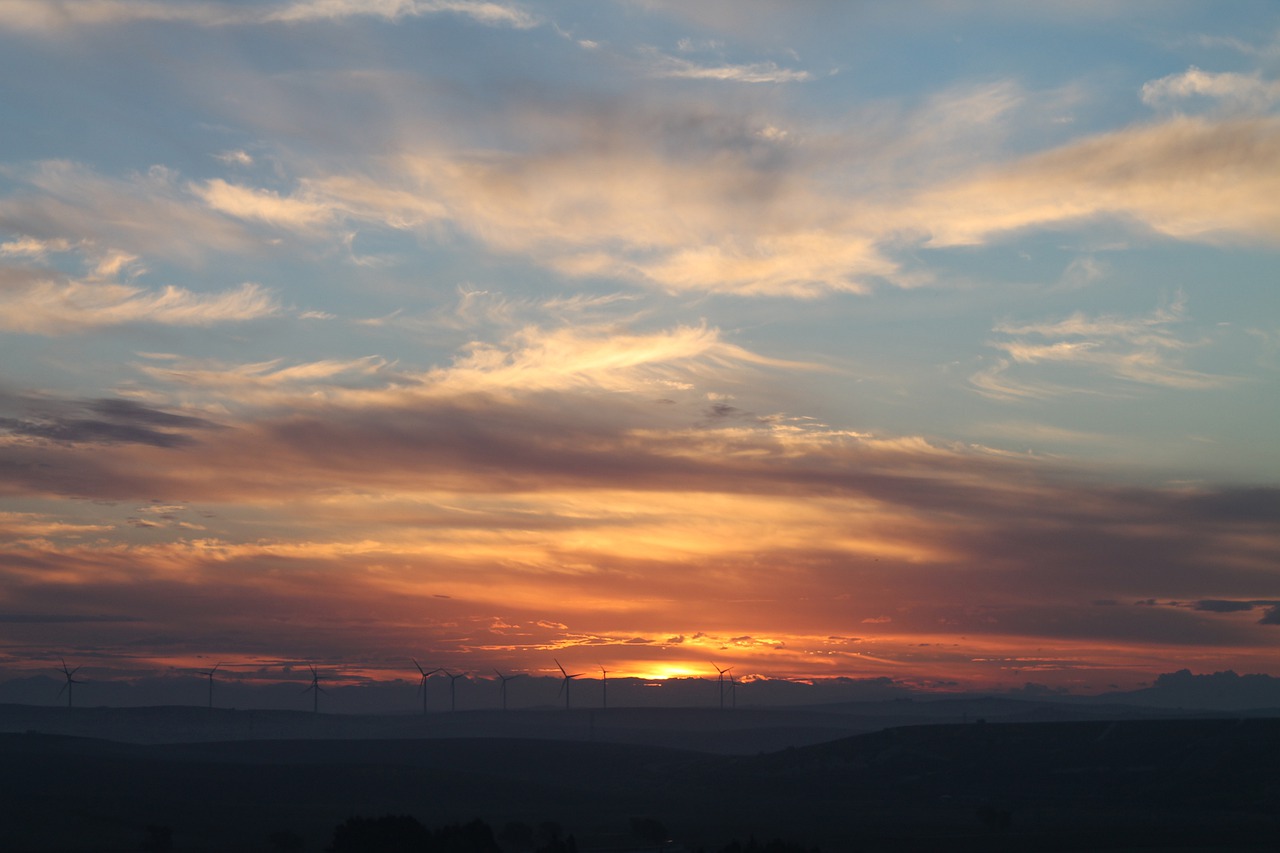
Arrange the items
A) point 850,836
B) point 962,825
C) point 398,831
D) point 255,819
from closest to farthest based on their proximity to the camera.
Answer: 1. point 398,831
2. point 850,836
3. point 962,825
4. point 255,819

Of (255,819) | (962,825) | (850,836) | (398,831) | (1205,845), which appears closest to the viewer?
(398,831)

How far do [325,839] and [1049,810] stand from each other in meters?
107

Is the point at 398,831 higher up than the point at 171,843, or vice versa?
the point at 398,831

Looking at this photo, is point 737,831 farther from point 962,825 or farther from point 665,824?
point 962,825

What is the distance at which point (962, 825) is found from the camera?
168 metres

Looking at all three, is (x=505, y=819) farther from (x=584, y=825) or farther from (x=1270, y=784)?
(x=1270, y=784)

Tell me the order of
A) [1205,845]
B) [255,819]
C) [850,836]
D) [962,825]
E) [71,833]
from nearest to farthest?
[1205,845]
[850,836]
[71,833]
[962,825]
[255,819]

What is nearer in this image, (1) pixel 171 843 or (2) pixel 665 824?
(1) pixel 171 843

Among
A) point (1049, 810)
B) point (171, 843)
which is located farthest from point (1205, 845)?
point (171, 843)

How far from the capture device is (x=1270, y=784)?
196750mm

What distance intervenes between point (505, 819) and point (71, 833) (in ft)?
205

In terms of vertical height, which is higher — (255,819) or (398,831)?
(398,831)

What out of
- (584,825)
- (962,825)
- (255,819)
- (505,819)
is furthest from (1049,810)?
(255,819)

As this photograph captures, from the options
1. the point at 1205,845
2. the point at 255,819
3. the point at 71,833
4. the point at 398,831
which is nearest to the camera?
the point at 398,831
